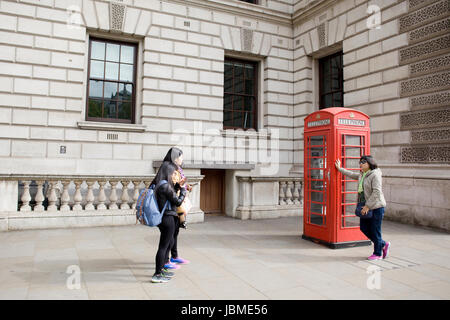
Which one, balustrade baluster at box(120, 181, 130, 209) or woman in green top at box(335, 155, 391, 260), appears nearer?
woman in green top at box(335, 155, 391, 260)

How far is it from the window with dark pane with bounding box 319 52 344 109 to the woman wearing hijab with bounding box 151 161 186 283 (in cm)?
861

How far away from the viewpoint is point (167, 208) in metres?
4.21

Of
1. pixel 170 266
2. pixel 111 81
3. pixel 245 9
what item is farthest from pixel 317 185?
pixel 245 9

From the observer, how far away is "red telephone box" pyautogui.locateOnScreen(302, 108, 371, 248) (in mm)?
6062

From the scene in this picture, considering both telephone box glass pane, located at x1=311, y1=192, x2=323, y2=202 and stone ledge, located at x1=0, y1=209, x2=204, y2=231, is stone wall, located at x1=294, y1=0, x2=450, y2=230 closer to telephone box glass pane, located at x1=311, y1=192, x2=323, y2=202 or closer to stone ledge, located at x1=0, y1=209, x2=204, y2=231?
telephone box glass pane, located at x1=311, y1=192, x2=323, y2=202

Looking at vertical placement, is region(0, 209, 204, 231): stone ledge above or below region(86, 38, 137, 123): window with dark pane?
below

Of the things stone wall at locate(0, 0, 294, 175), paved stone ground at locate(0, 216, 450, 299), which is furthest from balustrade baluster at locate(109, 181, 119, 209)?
stone wall at locate(0, 0, 294, 175)

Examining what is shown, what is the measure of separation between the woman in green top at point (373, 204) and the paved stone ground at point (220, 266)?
22 cm

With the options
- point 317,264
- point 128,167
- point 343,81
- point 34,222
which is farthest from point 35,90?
point 343,81

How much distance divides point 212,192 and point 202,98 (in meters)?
3.09

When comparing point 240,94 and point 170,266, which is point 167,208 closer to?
point 170,266

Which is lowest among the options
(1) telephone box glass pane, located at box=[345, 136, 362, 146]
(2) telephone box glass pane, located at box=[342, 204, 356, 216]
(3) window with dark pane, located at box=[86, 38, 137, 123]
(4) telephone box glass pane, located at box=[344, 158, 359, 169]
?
(2) telephone box glass pane, located at box=[342, 204, 356, 216]

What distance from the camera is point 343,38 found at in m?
10.8
